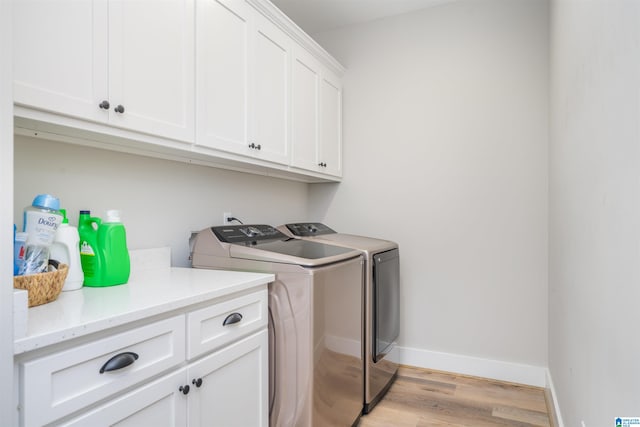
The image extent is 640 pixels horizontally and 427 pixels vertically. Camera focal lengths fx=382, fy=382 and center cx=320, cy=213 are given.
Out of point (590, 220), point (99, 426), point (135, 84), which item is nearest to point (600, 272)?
point (590, 220)

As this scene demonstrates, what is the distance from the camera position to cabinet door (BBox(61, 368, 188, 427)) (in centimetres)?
93

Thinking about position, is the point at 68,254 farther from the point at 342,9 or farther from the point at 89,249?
the point at 342,9

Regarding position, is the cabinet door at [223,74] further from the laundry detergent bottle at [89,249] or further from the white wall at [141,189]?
the laundry detergent bottle at [89,249]

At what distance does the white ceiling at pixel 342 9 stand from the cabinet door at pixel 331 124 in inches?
18.4

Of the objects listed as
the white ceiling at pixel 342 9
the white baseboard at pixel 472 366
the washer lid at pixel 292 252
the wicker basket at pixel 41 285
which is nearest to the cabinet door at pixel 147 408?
the wicker basket at pixel 41 285

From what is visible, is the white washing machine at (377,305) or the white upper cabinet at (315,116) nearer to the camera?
the white washing machine at (377,305)

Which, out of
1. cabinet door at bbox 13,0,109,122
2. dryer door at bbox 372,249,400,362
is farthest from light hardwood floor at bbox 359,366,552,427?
cabinet door at bbox 13,0,109,122

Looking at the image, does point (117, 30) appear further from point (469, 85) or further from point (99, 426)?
point (469, 85)

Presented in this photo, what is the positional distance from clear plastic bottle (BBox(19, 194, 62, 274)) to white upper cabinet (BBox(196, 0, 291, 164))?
1.99 ft

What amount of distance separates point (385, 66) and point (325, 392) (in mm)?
2359

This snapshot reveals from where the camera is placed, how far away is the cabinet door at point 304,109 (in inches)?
93.2

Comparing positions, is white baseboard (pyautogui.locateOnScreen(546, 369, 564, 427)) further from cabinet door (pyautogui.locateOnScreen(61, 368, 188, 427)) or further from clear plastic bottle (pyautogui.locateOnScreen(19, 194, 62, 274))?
clear plastic bottle (pyautogui.locateOnScreen(19, 194, 62, 274))

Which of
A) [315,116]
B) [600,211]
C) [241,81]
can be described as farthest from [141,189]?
[600,211]

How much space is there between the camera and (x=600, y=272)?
3.34ft
